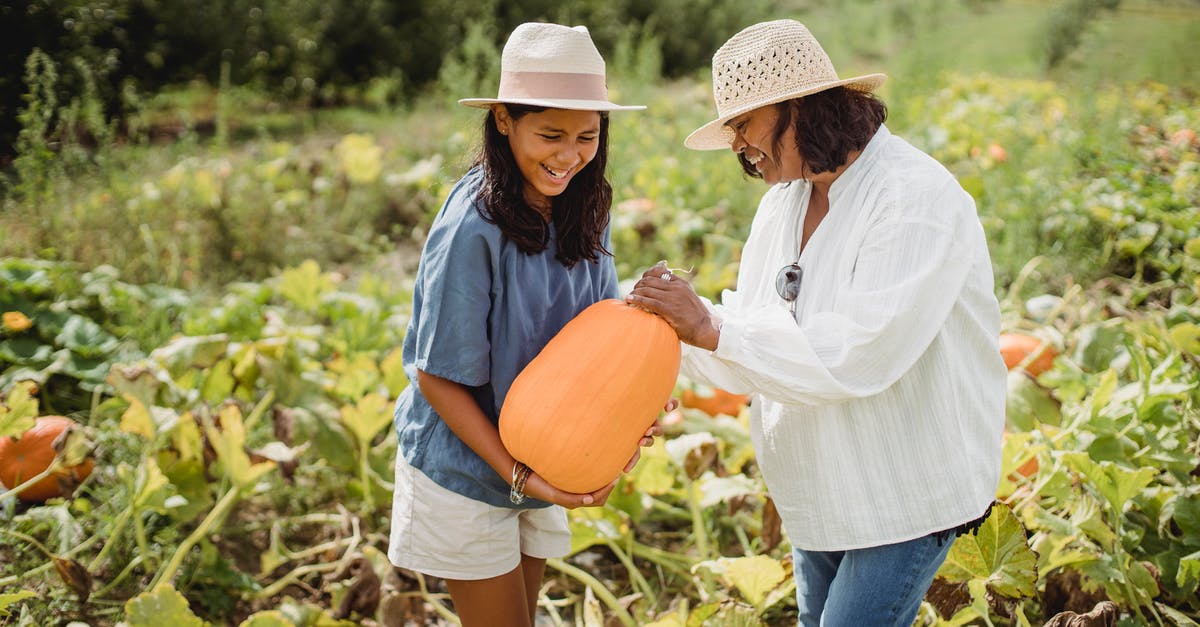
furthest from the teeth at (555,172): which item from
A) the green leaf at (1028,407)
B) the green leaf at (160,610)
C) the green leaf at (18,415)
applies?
the green leaf at (1028,407)

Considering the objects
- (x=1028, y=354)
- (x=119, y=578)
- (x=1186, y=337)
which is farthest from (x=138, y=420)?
(x=1186, y=337)

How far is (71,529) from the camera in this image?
2379mm

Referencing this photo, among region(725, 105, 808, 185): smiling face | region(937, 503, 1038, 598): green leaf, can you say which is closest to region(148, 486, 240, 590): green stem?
region(725, 105, 808, 185): smiling face

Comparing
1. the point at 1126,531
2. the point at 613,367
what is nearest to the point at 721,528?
the point at 1126,531

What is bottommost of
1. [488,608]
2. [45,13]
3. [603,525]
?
[603,525]

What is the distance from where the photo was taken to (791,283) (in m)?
1.72

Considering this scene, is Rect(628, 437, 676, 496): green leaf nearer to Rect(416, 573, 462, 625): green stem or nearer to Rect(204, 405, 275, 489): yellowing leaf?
Rect(416, 573, 462, 625): green stem

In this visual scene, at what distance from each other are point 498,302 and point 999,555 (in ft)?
3.74

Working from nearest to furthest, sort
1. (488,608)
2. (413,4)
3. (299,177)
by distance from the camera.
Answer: (488,608), (299,177), (413,4)

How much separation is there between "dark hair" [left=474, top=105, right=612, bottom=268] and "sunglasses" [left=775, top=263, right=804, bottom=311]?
0.35 meters

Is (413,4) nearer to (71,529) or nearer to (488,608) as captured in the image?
(71,529)

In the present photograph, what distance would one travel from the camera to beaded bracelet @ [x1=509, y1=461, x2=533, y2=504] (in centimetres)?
163

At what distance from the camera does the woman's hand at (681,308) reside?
162 centimetres

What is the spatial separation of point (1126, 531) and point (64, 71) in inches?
192
